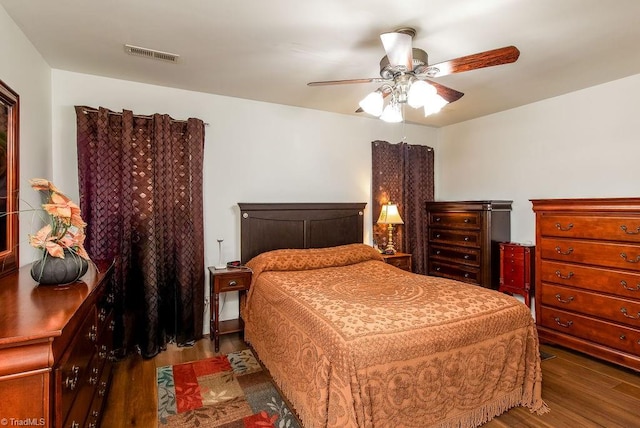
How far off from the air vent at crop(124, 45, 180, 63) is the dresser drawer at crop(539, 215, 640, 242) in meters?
3.57

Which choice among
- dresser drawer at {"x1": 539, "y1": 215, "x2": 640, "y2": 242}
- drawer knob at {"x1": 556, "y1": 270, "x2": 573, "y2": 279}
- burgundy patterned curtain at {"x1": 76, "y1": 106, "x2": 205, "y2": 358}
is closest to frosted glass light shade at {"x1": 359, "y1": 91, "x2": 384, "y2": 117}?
burgundy patterned curtain at {"x1": 76, "y1": 106, "x2": 205, "y2": 358}

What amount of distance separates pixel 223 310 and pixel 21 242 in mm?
1870

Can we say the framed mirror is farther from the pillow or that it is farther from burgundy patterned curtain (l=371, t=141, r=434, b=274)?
burgundy patterned curtain (l=371, t=141, r=434, b=274)

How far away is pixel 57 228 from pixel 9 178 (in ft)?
1.87

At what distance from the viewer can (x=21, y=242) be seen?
85.8 inches

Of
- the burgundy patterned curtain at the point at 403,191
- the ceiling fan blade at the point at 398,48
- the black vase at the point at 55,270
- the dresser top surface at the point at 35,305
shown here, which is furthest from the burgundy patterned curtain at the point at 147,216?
the burgundy patterned curtain at the point at 403,191

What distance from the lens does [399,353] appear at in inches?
67.5

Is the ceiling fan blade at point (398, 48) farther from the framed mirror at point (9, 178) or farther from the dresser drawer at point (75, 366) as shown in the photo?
the framed mirror at point (9, 178)

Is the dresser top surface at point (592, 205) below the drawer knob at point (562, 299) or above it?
above

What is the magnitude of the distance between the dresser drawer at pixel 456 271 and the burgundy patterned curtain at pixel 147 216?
2.97 meters

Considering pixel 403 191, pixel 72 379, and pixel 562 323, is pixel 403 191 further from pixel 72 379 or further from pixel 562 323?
pixel 72 379

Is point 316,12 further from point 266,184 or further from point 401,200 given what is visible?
point 401,200

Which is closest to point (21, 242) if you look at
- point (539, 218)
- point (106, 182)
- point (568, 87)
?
point (106, 182)

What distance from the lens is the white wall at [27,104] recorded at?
204cm
